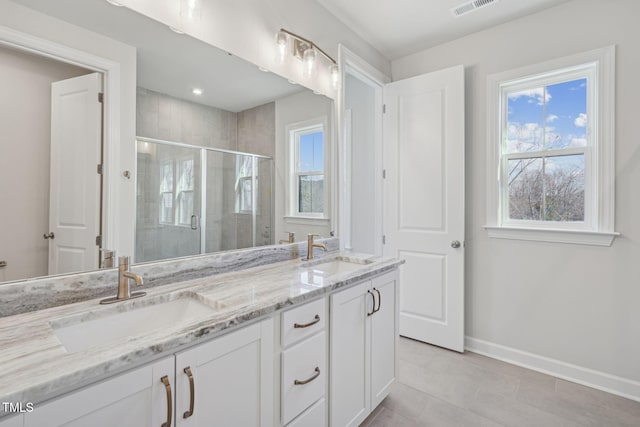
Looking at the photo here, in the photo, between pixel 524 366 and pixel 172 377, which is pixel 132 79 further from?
pixel 524 366

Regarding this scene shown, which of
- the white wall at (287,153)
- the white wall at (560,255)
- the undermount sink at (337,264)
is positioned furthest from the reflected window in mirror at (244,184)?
the white wall at (560,255)

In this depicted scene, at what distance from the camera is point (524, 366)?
2418 millimetres

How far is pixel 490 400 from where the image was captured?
1.99 meters

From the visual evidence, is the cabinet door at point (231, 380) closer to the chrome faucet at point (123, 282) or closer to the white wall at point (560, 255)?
the chrome faucet at point (123, 282)

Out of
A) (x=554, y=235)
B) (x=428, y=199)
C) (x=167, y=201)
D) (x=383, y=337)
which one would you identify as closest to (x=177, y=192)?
(x=167, y=201)

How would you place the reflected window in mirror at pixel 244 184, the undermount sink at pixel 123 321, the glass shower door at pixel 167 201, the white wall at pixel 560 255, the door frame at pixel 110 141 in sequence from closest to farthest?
1. the undermount sink at pixel 123 321
2. the door frame at pixel 110 141
3. the glass shower door at pixel 167 201
4. the reflected window in mirror at pixel 244 184
5. the white wall at pixel 560 255

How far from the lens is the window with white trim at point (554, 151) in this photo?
2111 millimetres

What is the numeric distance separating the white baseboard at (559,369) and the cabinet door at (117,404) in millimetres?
2612

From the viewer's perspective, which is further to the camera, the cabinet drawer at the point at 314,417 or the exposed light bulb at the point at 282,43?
the exposed light bulb at the point at 282,43

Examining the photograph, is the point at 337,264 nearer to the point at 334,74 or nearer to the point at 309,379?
the point at 309,379

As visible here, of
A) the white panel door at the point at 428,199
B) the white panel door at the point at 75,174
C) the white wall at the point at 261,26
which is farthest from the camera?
the white panel door at the point at 428,199

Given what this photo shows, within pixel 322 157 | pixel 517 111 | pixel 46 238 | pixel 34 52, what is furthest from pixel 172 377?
pixel 517 111

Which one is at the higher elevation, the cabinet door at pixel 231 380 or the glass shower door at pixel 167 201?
the glass shower door at pixel 167 201

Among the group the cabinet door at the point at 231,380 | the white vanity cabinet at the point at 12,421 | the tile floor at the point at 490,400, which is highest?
the white vanity cabinet at the point at 12,421
